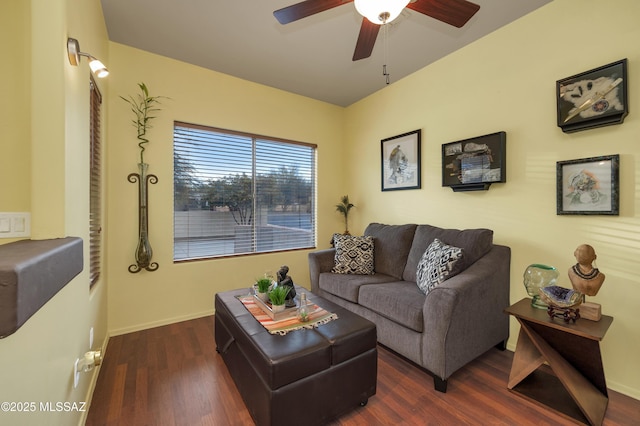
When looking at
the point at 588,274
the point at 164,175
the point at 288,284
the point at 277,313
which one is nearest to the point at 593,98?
the point at 588,274

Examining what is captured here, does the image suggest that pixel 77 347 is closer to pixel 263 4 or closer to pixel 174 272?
pixel 174 272

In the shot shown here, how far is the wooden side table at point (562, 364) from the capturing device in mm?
1527

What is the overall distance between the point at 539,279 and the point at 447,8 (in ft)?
5.93

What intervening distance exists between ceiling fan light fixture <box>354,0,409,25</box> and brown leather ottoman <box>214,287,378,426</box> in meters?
1.71

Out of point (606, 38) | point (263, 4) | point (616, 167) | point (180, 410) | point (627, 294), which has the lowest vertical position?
point (180, 410)

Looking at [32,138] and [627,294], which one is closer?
[32,138]

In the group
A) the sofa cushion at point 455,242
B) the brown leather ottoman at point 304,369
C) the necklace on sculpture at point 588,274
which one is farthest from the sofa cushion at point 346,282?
the necklace on sculpture at point 588,274

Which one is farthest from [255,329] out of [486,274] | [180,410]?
[486,274]

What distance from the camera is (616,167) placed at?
174 centimetres

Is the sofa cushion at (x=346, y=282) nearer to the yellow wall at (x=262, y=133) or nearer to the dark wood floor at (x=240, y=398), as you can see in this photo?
the dark wood floor at (x=240, y=398)

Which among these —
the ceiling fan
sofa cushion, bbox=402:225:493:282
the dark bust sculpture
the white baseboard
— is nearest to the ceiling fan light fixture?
the ceiling fan

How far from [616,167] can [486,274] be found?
1048 millimetres

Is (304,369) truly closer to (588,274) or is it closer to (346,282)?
(346,282)

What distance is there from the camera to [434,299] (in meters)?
1.76
